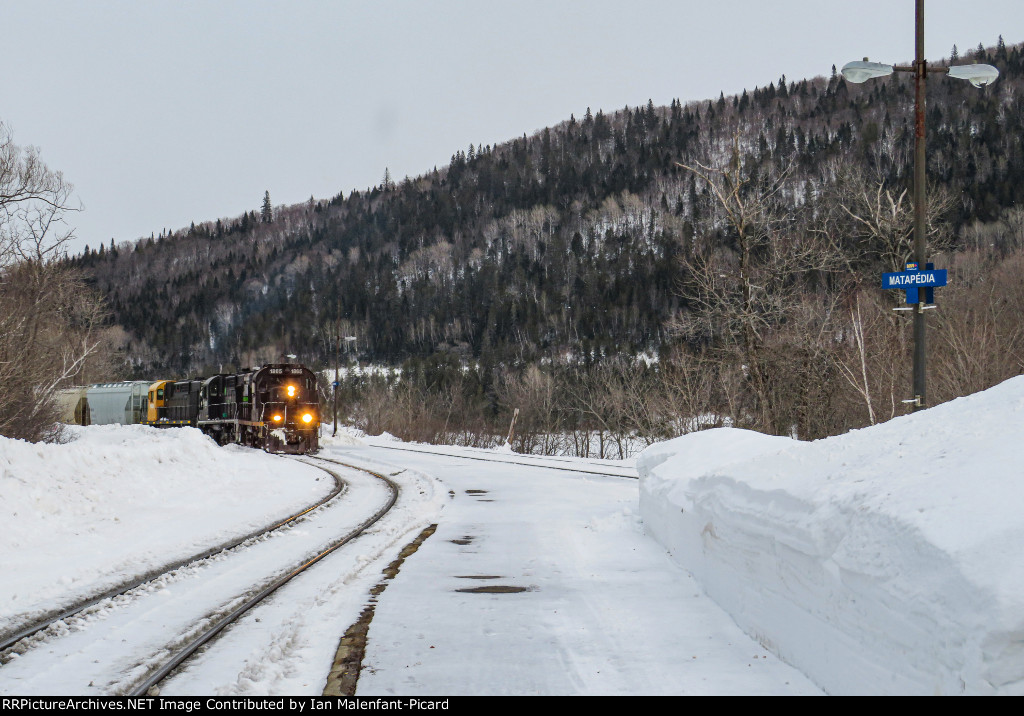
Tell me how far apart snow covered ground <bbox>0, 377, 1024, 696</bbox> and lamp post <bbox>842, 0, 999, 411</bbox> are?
3384 mm

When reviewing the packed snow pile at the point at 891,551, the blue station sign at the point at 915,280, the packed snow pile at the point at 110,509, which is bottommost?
the packed snow pile at the point at 110,509

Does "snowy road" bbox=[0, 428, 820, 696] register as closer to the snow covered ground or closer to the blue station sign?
the snow covered ground

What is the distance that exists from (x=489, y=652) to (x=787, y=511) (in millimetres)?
2386

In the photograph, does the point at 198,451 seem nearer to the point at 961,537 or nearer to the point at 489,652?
the point at 489,652

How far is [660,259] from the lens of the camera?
178 m

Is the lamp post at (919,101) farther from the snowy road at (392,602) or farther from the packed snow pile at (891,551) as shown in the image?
the packed snow pile at (891,551)

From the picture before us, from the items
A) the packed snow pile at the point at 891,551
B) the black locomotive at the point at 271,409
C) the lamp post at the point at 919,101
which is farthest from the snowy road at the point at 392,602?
the black locomotive at the point at 271,409

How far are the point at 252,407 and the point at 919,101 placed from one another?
30153 mm

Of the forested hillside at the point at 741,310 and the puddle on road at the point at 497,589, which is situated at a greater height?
the forested hillside at the point at 741,310

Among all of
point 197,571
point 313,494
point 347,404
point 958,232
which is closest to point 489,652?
point 197,571

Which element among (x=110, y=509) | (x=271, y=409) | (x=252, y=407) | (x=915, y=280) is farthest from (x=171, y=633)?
(x=252, y=407)

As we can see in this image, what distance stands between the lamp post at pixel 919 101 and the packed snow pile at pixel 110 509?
1035 centimetres

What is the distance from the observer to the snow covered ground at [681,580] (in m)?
3.71

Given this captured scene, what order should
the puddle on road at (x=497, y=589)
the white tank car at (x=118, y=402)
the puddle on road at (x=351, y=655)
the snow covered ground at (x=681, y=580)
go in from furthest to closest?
1. the white tank car at (x=118, y=402)
2. the puddle on road at (x=497, y=589)
3. the puddle on road at (x=351, y=655)
4. the snow covered ground at (x=681, y=580)
